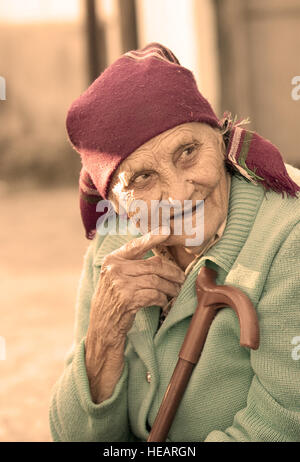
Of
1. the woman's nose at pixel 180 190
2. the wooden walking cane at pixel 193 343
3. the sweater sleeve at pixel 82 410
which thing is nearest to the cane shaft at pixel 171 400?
the wooden walking cane at pixel 193 343

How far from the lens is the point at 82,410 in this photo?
1827mm

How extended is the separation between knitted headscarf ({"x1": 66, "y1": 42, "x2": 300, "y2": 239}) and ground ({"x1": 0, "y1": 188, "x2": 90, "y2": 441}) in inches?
60.3

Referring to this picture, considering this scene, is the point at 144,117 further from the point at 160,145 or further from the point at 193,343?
the point at 193,343

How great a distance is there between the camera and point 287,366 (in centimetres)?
154

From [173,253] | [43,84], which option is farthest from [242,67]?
[173,253]

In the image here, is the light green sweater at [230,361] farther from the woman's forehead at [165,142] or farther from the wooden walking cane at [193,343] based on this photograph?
the woman's forehead at [165,142]

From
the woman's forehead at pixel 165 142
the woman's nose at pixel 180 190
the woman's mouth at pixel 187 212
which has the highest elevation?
the woman's forehead at pixel 165 142

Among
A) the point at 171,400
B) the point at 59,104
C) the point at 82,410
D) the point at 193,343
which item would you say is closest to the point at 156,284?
the point at 193,343

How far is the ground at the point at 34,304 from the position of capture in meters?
3.07

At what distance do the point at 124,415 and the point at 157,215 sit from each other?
21.2 inches

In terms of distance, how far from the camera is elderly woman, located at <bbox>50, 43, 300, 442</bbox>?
158 centimetres

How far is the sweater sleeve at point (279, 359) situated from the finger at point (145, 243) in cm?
27

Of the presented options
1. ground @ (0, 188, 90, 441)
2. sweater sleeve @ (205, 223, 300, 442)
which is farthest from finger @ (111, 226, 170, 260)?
ground @ (0, 188, 90, 441)
